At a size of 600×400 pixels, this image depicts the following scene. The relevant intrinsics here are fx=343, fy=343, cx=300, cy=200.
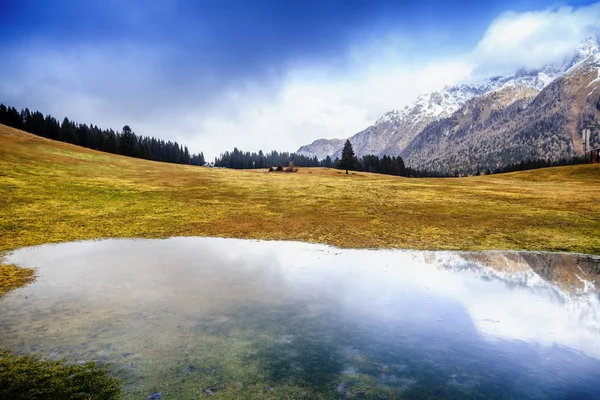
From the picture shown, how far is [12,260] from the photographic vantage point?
1547 centimetres

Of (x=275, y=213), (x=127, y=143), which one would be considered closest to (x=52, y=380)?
(x=275, y=213)

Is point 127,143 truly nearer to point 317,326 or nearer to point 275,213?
point 275,213

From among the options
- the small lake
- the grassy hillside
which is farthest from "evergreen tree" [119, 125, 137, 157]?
the small lake

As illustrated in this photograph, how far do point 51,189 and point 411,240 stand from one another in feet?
114

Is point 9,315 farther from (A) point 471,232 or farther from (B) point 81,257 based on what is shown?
(A) point 471,232

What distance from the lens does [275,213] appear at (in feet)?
104

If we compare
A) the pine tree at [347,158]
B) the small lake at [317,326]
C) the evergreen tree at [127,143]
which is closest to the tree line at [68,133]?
the evergreen tree at [127,143]

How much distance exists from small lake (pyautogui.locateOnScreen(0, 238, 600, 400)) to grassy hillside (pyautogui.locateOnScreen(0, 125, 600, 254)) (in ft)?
19.4

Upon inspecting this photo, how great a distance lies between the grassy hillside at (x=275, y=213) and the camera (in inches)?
856

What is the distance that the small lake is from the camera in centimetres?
671

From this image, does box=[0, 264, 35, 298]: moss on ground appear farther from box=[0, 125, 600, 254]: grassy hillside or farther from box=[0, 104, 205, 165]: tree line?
box=[0, 104, 205, 165]: tree line

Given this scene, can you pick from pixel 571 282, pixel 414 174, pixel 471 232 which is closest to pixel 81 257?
pixel 571 282

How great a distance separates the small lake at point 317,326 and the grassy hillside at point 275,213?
19.4ft

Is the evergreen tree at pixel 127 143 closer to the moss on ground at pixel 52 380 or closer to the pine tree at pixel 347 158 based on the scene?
the pine tree at pixel 347 158
